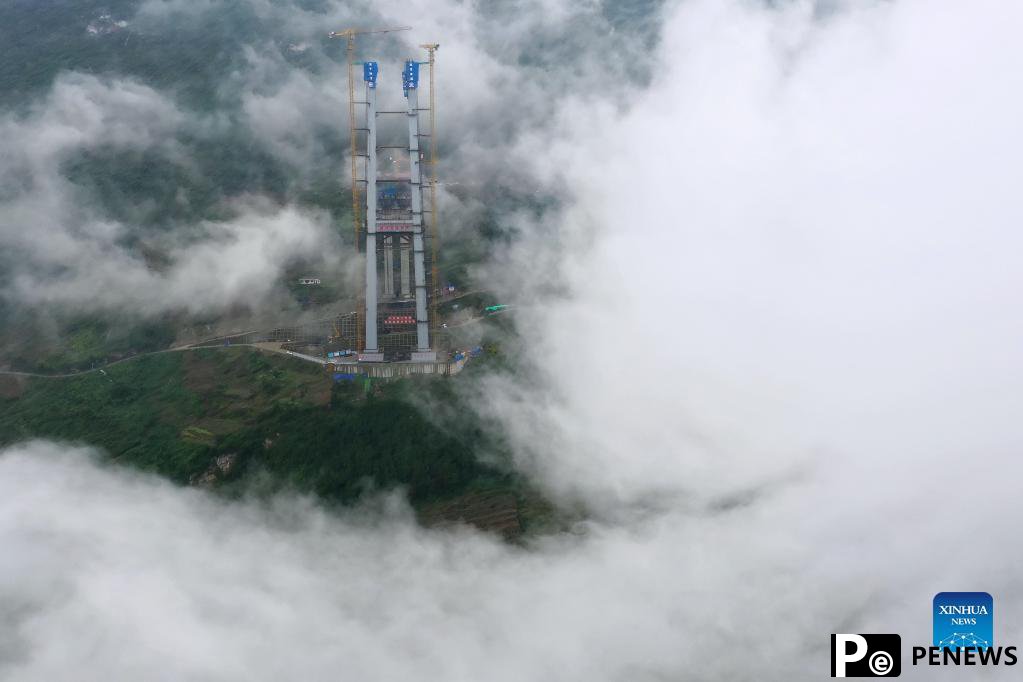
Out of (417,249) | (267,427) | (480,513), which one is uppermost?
(417,249)

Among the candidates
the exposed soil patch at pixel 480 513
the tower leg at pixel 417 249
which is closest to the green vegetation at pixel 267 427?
the exposed soil patch at pixel 480 513

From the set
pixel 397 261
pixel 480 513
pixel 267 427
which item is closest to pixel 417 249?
pixel 397 261

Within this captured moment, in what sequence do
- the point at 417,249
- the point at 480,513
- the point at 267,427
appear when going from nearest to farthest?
the point at 480,513 → the point at 267,427 → the point at 417,249

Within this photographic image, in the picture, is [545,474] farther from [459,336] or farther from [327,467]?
[327,467]

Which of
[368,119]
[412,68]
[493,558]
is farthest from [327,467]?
[412,68]

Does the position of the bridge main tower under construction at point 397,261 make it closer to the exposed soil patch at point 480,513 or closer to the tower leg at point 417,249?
the tower leg at point 417,249

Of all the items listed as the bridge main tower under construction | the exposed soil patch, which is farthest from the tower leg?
the exposed soil patch

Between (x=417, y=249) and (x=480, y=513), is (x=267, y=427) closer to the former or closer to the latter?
(x=480, y=513)

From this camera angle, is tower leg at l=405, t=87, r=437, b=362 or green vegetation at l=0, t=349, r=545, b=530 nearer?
green vegetation at l=0, t=349, r=545, b=530

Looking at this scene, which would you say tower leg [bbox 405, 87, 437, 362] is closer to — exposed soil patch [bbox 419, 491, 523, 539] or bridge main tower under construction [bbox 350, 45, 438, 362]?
bridge main tower under construction [bbox 350, 45, 438, 362]
